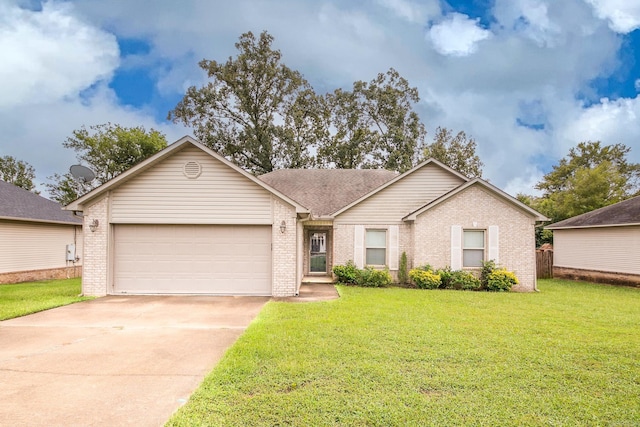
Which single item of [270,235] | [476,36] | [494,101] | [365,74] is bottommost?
[270,235]

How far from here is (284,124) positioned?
29.3 m

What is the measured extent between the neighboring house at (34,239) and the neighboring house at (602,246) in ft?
77.3

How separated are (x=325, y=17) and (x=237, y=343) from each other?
45.8ft

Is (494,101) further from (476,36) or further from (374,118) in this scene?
(374,118)

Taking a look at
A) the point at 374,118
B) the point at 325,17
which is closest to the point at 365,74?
the point at 374,118

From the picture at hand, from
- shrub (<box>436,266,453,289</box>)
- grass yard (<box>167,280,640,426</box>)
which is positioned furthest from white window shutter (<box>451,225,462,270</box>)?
grass yard (<box>167,280,640,426</box>)

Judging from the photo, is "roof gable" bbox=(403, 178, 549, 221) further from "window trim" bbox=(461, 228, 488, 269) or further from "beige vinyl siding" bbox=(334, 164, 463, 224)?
"window trim" bbox=(461, 228, 488, 269)

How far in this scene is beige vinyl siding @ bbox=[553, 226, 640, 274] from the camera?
14.9 m

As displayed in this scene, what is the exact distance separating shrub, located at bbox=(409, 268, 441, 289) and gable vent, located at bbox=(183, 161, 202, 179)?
8447 mm

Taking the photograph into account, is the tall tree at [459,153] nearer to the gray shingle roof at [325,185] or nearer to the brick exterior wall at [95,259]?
the gray shingle roof at [325,185]

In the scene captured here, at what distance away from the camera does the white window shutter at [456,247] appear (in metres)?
13.5

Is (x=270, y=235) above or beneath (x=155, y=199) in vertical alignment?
beneath

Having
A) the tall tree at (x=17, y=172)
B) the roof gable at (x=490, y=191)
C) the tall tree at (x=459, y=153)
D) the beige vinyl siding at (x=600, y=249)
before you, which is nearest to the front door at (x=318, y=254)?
the roof gable at (x=490, y=191)

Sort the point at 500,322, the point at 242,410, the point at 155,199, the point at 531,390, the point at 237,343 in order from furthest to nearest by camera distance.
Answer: the point at 155,199 → the point at 500,322 → the point at 237,343 → the point at 531,390 → the point at 242,410
